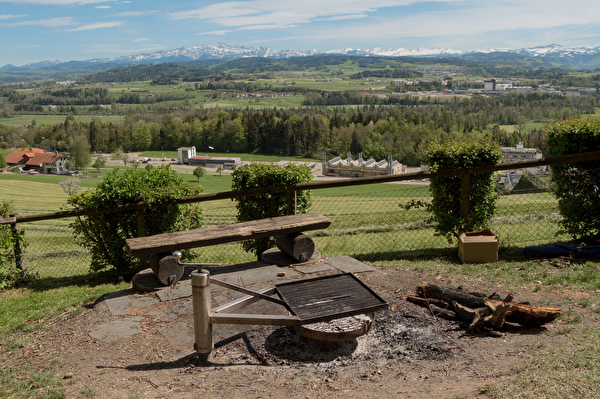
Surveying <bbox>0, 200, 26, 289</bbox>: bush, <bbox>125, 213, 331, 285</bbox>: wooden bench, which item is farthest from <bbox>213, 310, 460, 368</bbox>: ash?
<bbox>0, 200, 26, 289</bbox>: bush

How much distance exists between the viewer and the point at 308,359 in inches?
152

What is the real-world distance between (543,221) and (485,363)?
7.21 m

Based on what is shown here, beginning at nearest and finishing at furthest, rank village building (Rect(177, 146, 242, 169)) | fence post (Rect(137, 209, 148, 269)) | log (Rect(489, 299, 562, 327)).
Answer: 1. log (Rect(489, 299, 562, 327))
2. fence post (Rect(137, 209, 148, 269))
3. village building (Rect(177, 146, 242, 169))

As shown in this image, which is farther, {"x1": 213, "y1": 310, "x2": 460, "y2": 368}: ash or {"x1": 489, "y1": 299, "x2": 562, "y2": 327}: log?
{"x1": 489, "y1": 299, "x2": 562, "y2": 327}: log

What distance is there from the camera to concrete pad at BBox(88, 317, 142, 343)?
4.29 meters

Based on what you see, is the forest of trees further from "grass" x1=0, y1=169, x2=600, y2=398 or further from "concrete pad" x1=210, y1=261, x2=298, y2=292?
"concrete pad" x1=210, y1=261, x2=298, y2=292

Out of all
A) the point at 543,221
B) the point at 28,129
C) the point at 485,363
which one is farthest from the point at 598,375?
the point at 28,129

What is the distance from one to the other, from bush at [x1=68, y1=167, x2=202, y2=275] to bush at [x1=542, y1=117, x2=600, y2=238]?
5.66m

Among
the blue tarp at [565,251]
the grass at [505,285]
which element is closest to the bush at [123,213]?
the grass at [505,285]

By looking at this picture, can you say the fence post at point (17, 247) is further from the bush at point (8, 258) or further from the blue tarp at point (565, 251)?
the blue tarp at point (565, 251)

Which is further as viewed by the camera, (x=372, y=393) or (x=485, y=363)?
(x=485, y=363)

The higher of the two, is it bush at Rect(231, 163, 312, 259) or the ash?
bush at Rect(231, 163, 312, 259)

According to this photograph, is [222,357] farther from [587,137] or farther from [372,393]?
[587,137]

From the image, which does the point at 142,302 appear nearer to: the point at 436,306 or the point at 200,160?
the point at 436,306
